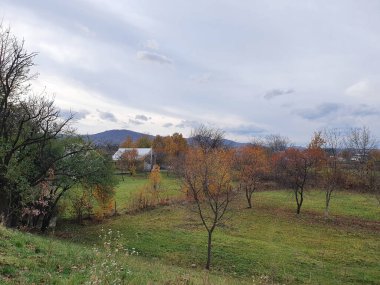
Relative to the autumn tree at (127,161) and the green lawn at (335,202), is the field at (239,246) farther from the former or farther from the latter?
the autumn tree at (127,161)

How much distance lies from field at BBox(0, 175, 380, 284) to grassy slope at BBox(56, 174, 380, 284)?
0.06 meters

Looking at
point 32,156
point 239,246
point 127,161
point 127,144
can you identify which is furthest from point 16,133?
point 127,144

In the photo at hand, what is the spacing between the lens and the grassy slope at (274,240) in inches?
862

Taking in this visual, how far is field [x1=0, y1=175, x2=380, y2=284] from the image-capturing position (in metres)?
9.86

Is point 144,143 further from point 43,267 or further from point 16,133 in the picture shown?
point 43,267

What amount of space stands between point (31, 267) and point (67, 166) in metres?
23.4

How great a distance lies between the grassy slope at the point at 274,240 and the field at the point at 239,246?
0.21ft

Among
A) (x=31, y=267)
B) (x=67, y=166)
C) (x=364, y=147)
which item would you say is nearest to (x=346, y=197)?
(x=364, y=147)

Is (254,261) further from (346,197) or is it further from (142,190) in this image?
(346,197)

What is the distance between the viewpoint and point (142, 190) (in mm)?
49094

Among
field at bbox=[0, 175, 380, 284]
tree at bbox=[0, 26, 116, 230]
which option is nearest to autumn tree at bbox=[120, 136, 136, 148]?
field at bbox=[0, 175, 380, 284]

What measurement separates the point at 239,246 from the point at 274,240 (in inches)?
212

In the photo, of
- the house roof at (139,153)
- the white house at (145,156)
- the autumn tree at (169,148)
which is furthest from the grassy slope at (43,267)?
the autumn tree at (169,148)

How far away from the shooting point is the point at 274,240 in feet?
102
